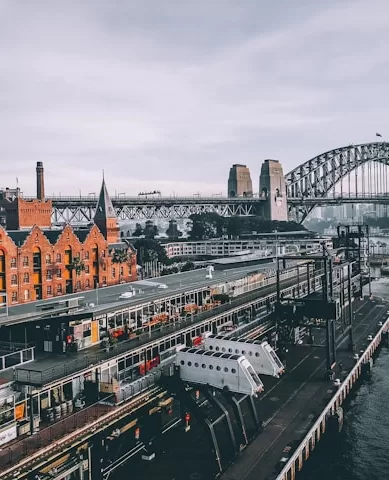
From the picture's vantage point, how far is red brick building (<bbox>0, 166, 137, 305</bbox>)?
7394cm

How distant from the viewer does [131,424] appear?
4091 centimetres

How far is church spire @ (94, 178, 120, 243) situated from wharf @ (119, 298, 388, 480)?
49500 mm

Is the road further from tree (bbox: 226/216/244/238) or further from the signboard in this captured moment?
tree (bbox: 226/216/244/238)

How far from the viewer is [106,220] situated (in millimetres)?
103625

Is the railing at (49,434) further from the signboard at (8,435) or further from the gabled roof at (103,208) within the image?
the gabled roof at (103,208)

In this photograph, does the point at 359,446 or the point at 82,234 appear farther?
the point at 82,234

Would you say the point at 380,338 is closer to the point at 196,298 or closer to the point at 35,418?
the point at 196,298

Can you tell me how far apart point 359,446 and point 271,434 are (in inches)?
410

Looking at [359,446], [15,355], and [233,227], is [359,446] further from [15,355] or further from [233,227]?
[233,227]

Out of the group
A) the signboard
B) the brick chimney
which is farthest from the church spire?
the signboard

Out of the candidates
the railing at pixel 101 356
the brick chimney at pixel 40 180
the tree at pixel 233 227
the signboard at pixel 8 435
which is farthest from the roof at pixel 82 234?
the tree at pixel 233 227

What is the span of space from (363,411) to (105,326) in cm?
2897

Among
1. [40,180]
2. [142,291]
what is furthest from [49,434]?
[40,180]

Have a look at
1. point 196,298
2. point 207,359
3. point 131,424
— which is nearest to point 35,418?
point 131,424
